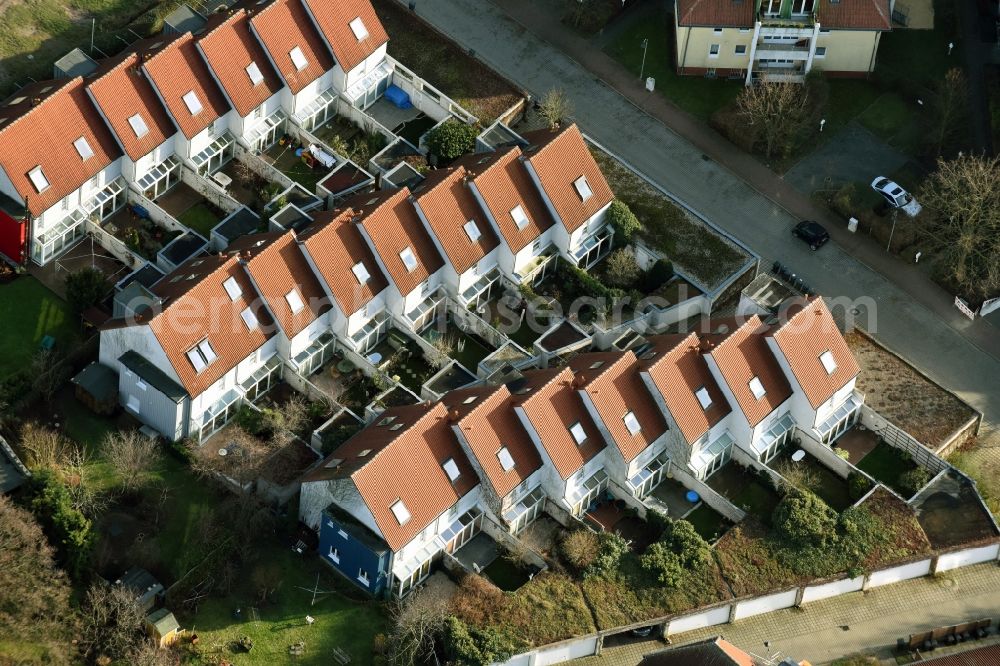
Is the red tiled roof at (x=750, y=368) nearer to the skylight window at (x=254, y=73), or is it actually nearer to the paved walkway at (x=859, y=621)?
the paved walkway at (x=859, y=621)

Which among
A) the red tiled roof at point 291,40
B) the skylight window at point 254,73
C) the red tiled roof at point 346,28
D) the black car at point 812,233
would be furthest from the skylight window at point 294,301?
the black car at point 812,233

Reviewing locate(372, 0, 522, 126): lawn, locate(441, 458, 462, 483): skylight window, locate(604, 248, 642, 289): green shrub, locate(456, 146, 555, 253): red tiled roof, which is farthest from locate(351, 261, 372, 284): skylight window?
locate(372, 0, 522, 126): lawn

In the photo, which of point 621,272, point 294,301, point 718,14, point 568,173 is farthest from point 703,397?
point 718,14

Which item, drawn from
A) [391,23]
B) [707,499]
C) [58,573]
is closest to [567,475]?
[707,499]

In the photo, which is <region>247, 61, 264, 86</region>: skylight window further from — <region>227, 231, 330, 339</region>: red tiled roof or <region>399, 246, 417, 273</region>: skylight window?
<region>399, 246, 417, 273</region>: skylight window

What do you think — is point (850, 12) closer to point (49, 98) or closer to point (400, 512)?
point (400, 512)
